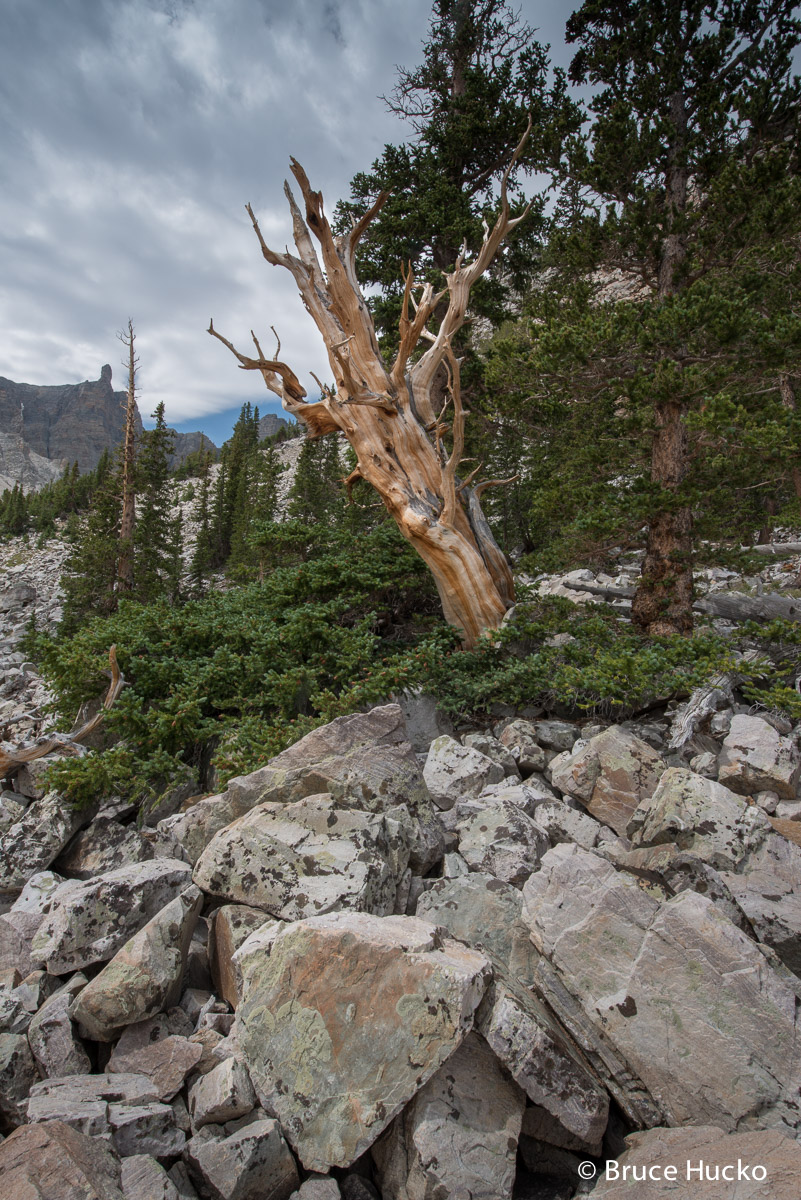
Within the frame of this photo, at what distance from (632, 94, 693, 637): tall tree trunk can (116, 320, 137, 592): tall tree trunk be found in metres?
17.0

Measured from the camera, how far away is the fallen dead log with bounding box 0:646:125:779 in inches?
227

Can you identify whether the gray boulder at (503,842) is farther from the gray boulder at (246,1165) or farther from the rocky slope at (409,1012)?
the gray boulder at (246,1165)

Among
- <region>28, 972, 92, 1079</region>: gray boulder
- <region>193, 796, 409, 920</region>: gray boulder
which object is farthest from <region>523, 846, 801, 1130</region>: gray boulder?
<region>28, 972, 92, 1079</region>: gray boulder

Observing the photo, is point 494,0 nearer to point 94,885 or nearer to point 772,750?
point 772,750

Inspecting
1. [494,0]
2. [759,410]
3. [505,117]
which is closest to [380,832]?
[759,410]

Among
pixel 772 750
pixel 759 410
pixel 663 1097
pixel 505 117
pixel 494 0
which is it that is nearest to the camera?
pixel 663 1097

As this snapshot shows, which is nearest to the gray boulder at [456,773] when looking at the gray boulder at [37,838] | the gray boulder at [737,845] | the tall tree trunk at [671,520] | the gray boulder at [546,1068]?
the gray boulder at [737,845]

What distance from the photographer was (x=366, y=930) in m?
2.58

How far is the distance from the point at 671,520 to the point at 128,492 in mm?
18252

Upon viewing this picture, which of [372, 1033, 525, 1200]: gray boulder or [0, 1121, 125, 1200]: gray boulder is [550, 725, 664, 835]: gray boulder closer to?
[372, 1033, 525, 1200]: gray boulder

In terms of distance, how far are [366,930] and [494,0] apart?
17706 mm

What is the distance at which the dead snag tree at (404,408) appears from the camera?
8289 millimetres

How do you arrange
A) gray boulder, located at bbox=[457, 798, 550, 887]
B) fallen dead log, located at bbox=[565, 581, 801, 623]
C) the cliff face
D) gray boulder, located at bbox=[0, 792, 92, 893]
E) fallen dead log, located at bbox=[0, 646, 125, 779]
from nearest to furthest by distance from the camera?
1. gray boulder, located at bbox=[457, 798, 550, 887]
2. gray boulder, located at bbox=[0, 792, 92, 893]
3. fallen dead log, located at bbox=[0, 646, 125, 779]
4. fallen dead log, located at bbox=[565, 581, 801, 623]
5. the cliff face

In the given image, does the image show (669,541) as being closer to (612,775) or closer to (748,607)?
(748,607)
